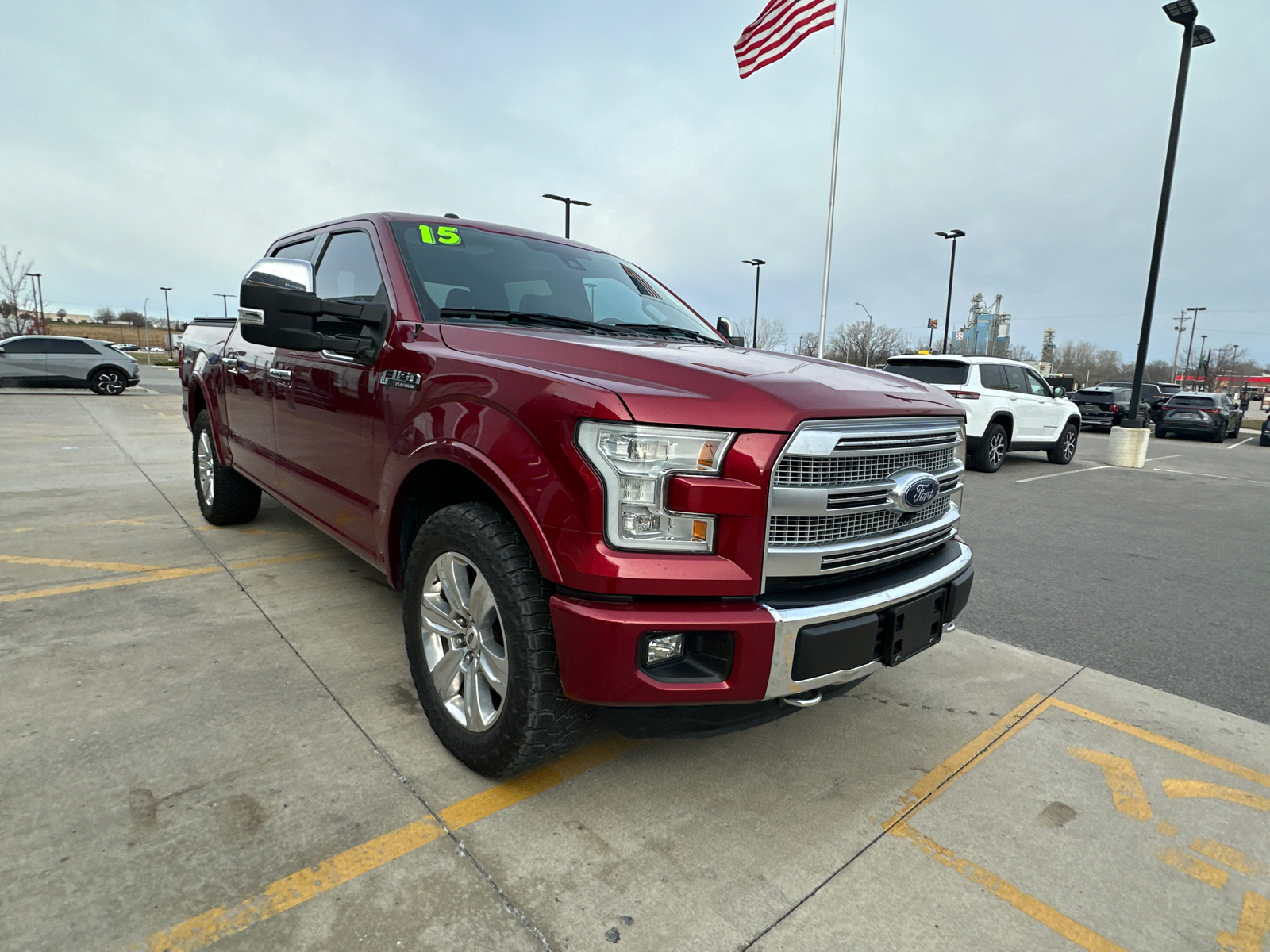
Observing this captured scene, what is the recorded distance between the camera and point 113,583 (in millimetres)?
4035

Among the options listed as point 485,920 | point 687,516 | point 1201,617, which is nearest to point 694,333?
point 687,516

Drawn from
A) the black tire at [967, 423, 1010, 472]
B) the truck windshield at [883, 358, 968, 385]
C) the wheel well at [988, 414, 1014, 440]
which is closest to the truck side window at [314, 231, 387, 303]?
the truck windshield at [883, 358, 968, 385]

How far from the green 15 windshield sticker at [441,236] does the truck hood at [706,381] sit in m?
0.68

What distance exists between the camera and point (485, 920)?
1785mm

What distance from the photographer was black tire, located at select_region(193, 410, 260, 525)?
5113 millimetres

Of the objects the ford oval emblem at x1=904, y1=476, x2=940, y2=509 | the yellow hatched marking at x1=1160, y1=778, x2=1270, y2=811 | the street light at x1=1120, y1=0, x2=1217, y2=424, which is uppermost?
the street light at x1=1120, y1=0, x2=1217, y2=424

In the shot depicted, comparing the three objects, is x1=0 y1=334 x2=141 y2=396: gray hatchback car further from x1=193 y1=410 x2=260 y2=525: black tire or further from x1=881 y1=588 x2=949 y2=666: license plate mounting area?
x1=881 y1=588 x2=949 y2=666: license plate mounting area

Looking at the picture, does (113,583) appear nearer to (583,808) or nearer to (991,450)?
(583,808)

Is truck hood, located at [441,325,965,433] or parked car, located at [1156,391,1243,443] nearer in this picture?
truck hood, located at [441,325,965,433]

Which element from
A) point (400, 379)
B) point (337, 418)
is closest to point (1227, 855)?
point (400, 379)

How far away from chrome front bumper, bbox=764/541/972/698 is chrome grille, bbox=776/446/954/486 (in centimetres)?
34

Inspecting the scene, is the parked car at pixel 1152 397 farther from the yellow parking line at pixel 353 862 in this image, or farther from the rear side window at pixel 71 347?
the rear side window at pixel 71 347

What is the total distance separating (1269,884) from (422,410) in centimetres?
293

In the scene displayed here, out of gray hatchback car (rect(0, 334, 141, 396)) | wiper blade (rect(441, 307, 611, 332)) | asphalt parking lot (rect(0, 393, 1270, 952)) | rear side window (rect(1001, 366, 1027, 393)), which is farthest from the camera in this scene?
gray hatchback car (rect(0, 334, 141, 396))
